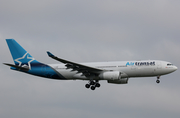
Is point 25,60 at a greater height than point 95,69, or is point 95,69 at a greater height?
point 25,60

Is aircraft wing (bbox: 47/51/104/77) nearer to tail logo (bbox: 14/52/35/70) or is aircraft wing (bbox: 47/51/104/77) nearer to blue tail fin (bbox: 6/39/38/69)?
blue tail fin (bbox: 6/39/38/69)

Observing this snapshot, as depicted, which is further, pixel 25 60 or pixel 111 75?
pixel 25 60

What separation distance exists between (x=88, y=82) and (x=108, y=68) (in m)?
3.93

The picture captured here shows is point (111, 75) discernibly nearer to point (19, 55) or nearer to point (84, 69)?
point (84, 69)

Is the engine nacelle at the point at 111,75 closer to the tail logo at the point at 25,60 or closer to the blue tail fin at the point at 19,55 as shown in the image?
the blue tail fin at the point at 19,55

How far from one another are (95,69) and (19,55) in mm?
14215

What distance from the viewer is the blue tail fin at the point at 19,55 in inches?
2154

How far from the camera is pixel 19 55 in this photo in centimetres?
5538

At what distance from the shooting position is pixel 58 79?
5278cm

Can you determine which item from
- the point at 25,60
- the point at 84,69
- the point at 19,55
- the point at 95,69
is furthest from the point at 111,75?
the point at 19,55

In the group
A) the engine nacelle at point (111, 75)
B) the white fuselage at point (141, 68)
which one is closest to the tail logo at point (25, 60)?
the white fuselage at point (141, 68)

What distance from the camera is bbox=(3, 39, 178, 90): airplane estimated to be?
48500 mm

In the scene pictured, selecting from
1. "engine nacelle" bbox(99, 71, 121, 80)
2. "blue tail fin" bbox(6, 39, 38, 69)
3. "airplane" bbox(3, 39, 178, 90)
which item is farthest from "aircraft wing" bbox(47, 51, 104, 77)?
"blue tail fin" bbox(6, 39, 38, 69)

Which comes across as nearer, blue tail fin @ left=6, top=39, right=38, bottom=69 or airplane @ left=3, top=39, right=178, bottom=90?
airplane @ left=3, top=39, right=178, bottom=90
